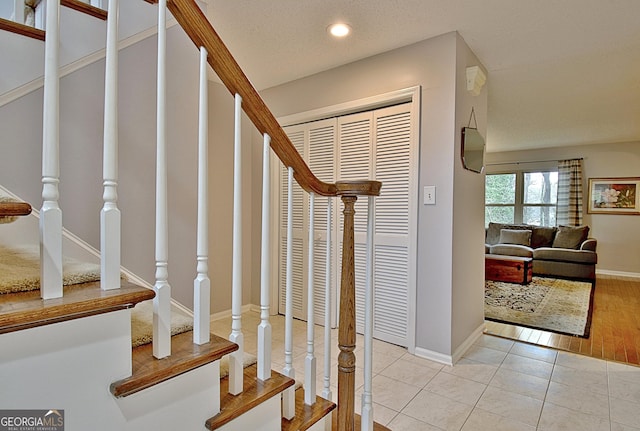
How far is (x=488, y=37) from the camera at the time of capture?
2.51m

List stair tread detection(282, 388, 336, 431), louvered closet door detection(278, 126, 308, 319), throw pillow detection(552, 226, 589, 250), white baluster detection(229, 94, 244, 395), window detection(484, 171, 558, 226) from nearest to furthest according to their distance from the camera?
1. white baluster detection(229, 94, 244, 395)
2. stair tread detection(282, 388, 336, 431)
3. louvered closet door detection(278, 126, 308, 319)
4. throw pillow detection(552, 226, 589, 250)
5. window detection(484, 171, 558, 226)

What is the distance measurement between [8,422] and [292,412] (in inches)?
33.1

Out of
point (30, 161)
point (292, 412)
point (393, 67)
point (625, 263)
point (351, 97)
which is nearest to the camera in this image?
point (292, 412)

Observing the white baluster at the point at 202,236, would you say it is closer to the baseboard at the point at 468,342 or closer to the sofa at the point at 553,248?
the baseboard at the point at 468,342

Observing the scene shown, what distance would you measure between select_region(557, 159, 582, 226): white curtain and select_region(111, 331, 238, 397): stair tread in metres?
7.44

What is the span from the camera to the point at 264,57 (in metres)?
2.93

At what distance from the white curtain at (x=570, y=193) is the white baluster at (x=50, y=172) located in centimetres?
784

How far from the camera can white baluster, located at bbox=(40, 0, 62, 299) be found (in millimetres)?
691

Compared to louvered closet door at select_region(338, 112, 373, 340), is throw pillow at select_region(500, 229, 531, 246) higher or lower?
lower

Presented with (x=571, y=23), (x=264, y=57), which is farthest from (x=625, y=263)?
(x=264, y=57)

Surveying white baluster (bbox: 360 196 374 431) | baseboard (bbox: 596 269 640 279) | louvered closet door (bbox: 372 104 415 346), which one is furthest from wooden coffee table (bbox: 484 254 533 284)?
white baluster (bbox: 360 196 374 431)

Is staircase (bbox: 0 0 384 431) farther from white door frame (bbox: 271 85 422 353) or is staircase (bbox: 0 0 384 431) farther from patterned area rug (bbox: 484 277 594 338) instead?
patterned area rug (bbox: 484 277 594 338)

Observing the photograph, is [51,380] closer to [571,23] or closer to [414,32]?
[414,32]

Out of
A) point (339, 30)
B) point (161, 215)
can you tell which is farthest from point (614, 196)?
point (161, 215)
